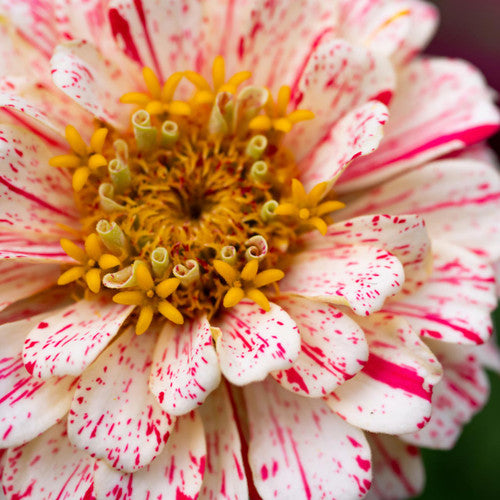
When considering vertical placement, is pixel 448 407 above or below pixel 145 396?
below

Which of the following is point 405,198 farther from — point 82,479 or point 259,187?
point 82,479

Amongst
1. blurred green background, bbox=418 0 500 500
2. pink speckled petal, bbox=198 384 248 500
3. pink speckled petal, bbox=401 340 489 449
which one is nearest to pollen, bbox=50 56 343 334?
pink speckled petal, bbox=198 384 248 500

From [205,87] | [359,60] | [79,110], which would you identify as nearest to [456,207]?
[359,60]

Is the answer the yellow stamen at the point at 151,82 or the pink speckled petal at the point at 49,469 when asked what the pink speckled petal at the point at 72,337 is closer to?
the pink speckled petal at the point at 49,469

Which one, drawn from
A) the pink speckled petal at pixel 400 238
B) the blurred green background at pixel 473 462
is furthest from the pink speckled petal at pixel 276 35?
the blurred green background at pixel 473 462

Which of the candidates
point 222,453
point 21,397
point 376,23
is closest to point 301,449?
point 222,453

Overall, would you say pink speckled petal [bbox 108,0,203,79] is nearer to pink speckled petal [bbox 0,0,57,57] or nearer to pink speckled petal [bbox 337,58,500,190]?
pink speckled petal [bbox 0,0,57,57]
